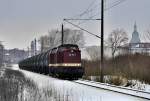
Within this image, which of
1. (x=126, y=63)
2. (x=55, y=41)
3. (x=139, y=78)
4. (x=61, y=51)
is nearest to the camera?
(x=139, y=78)

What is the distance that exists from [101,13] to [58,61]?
6.99 meters

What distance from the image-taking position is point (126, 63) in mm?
37000

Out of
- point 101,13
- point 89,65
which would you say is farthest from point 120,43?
point 101,13

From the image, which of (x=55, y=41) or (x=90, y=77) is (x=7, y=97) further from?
(x=55, y=41)

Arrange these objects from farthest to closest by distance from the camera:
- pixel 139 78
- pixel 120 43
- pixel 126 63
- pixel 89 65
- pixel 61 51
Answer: pixel 120 43, pixel 89 65, pixel 61 51, pixel 126 63, pixel 139 78

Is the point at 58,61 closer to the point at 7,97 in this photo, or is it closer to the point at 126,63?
the point at 126,63

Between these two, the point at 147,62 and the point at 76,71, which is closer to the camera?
the point at 147,62

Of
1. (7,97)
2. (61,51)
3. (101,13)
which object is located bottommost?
Result: (7,97)

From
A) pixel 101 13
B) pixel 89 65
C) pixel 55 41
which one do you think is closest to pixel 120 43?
pixel 55 41

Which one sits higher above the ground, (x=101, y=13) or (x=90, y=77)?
(x=101, y=13)

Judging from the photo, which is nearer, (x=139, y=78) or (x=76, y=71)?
(x=139, y=78)

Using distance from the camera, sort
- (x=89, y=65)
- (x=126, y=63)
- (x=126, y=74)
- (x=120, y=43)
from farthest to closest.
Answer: (x=120, y=43)
(x=89, y=65)
(x=126, y=63)
(x=126, y=74)

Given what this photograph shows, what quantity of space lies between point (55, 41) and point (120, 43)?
27.4 meters

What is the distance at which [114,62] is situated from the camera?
133ft
